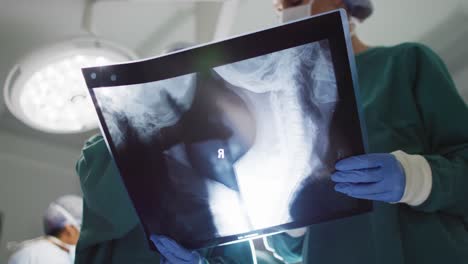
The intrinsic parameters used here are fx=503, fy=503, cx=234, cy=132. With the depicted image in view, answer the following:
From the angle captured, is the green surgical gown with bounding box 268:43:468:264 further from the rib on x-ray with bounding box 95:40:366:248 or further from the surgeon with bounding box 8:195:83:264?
the surgeon with bounding box 8:195:83:264

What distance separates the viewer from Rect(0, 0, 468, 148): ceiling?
5.35 ft

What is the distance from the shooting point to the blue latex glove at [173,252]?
1.00 meters

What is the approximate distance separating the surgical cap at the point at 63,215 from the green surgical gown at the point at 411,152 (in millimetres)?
932

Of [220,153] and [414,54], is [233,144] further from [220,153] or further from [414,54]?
[414,54]

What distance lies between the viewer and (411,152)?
1085 mm

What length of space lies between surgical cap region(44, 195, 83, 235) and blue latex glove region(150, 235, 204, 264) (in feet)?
2.66

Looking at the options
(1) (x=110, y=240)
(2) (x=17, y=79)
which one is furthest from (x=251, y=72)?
(2) (x=17, y=79)

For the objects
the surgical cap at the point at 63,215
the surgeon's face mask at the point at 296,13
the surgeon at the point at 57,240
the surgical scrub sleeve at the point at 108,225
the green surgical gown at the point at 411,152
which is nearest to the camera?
the green surgical gown at the point at 411,152

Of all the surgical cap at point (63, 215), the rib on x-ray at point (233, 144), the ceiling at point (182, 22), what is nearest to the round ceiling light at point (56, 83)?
the ceiling at point (182, 22)

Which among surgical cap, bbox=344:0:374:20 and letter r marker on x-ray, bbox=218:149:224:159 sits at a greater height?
surgical cap, bbox=344:0:374:20

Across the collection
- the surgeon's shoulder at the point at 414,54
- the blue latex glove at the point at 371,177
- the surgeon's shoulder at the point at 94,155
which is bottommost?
the blue latex glove at the point at 371,177

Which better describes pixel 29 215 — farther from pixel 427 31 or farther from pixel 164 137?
pixel 427 31

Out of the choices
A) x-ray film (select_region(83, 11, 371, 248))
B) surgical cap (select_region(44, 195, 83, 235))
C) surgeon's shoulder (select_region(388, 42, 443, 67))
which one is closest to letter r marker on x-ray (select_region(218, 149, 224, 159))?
x-ray film (select_region(83, 11, 371, 248))

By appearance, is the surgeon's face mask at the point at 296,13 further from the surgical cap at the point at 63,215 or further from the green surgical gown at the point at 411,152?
the surgical cap at the point at 63,215
